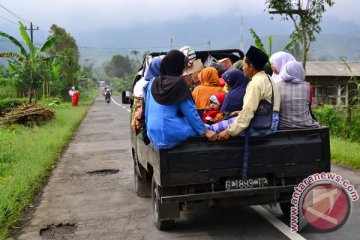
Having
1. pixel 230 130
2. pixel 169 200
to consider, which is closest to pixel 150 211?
pixel 169 200

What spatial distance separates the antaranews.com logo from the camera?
493 cm

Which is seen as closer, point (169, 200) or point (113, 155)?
point (169, 200)

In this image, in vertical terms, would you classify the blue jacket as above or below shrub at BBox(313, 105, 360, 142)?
above

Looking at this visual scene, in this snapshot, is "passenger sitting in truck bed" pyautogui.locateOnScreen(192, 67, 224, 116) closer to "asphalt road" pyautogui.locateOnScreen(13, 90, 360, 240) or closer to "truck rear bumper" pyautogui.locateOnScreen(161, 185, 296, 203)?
"truck rear bumper" pyautogui.locateOnScreen(161, 185, 296, 203)

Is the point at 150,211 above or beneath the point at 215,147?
beneath

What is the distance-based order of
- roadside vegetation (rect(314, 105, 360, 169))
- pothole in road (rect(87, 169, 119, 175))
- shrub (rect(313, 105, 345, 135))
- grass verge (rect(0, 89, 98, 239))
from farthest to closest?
shrub (rect(313, 105, 345, 135))
pothole in road (rect(87, 169, 119, 175))
roadside vegetation (rect(314, 105, 360, 169))
grass verge (rect(0, 89, 98, 239))

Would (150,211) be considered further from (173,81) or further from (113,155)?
(113,155)

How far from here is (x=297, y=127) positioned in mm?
5434

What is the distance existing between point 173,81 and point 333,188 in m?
1.97

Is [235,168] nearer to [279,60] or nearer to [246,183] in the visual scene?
[246,183]

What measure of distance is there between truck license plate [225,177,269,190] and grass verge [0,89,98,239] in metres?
2.69

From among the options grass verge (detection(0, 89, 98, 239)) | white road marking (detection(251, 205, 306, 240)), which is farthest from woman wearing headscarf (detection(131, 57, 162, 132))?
grass verge (detection(0, 89, 98, 239))

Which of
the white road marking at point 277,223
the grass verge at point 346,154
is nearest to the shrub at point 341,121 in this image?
the grass verge at point 346,154

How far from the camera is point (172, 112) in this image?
516 centimetres
